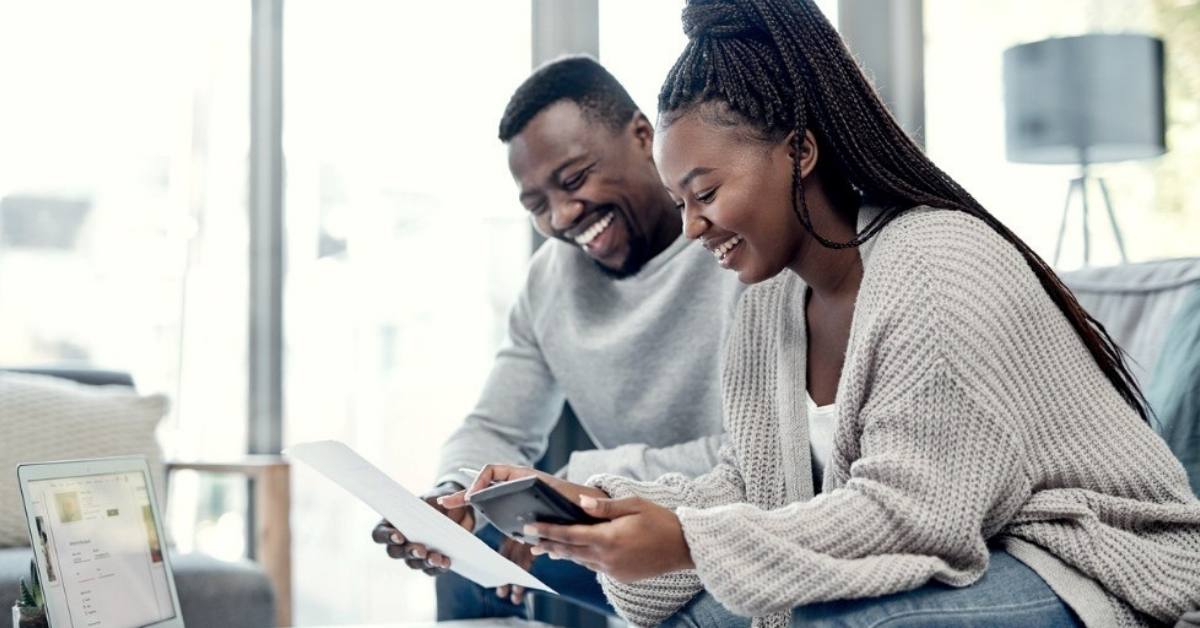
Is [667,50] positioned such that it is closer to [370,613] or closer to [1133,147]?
[1133,147]

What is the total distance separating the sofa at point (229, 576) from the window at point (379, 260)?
14.9 inches

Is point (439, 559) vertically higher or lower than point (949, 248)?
lower

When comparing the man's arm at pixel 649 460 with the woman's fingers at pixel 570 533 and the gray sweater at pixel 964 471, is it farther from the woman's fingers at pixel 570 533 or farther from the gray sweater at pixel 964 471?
the woman's fingers at pixel 570 533

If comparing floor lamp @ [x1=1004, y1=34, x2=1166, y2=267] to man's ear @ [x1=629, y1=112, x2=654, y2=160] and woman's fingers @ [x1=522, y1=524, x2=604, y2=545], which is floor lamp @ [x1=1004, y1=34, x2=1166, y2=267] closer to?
man's ear @ [x1=629, y1=112, x2=654, y2=160]

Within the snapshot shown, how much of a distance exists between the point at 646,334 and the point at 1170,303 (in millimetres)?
718

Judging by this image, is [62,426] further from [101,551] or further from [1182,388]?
[1182,388]

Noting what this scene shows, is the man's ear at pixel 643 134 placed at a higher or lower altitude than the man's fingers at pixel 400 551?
higher

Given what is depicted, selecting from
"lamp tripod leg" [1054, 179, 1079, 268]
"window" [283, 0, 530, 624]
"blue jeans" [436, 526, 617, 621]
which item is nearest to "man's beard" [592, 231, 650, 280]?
"blue jeans" [436, 526, 617, 621]

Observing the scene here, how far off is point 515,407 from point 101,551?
725mm

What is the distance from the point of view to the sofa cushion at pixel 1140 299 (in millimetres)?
1539

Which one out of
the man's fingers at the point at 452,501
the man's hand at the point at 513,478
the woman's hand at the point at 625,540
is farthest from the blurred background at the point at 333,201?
the woman's hand at the point at 625,540

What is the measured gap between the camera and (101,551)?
1.40 m

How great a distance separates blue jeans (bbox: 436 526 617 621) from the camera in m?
1.67

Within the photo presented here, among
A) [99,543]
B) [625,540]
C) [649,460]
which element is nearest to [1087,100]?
[649,460]
